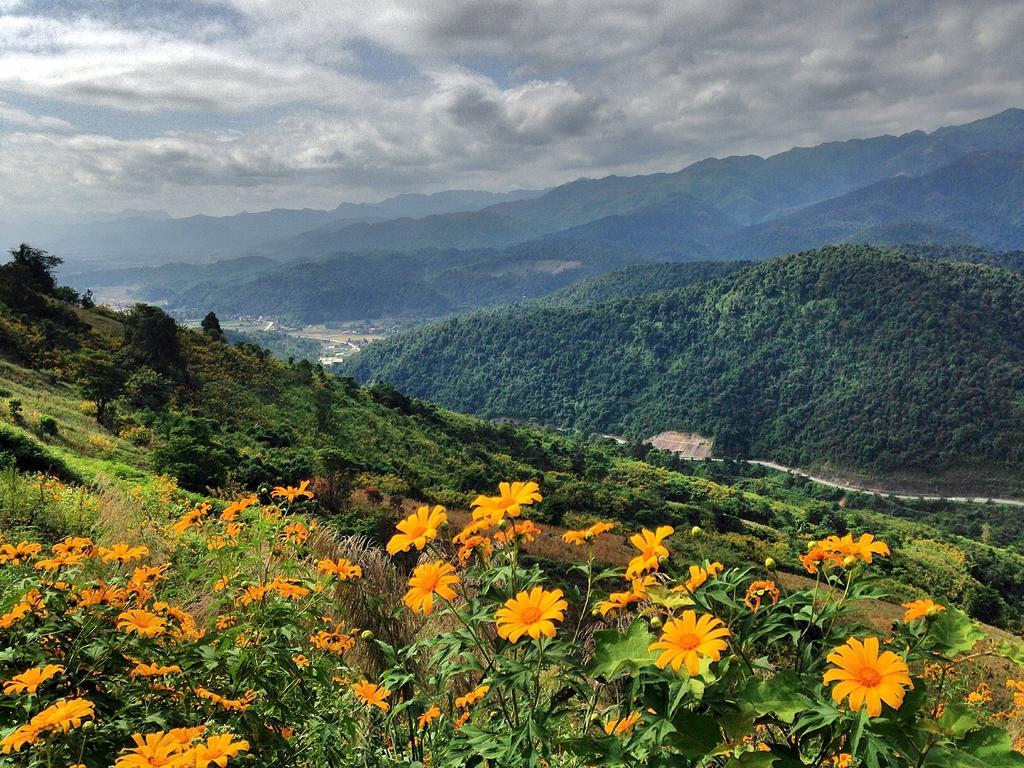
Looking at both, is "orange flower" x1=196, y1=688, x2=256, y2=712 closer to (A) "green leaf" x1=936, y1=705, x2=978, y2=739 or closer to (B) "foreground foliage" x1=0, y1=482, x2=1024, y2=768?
(B) "foreground foliage" x1=0, y1=482, x2=1024, y2=768

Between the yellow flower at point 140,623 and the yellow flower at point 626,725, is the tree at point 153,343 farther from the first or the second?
the yellow flower at point 626,725

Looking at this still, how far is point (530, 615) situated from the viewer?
1.37 metres

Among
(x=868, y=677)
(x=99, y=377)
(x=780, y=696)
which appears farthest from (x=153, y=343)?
(x=868, y=677)

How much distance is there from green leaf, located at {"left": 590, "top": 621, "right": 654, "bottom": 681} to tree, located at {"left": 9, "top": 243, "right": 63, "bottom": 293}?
36.7 meters

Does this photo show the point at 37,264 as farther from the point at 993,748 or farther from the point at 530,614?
the point at 993,748

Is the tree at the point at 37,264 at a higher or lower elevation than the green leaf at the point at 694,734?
higher

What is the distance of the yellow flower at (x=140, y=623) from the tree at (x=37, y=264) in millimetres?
35325

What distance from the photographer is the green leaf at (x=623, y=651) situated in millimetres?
1255

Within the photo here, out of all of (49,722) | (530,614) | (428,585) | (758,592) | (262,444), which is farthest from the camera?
(262,444)

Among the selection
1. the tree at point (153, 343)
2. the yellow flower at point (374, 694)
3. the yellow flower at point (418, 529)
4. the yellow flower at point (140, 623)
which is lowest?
the yellow flower at point (374, 694)

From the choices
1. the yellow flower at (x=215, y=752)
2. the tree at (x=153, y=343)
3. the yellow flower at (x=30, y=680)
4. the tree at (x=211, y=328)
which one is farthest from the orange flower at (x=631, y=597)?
the tree at (x=211, y=328)

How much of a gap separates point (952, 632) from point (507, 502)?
3.65 feet

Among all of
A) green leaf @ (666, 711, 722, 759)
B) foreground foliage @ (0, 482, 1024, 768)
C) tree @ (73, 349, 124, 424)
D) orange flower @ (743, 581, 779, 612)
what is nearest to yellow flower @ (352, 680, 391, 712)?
foreground foliage @ (0, 482, 1024, 768)

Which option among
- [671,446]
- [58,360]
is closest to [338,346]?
[671,446]
